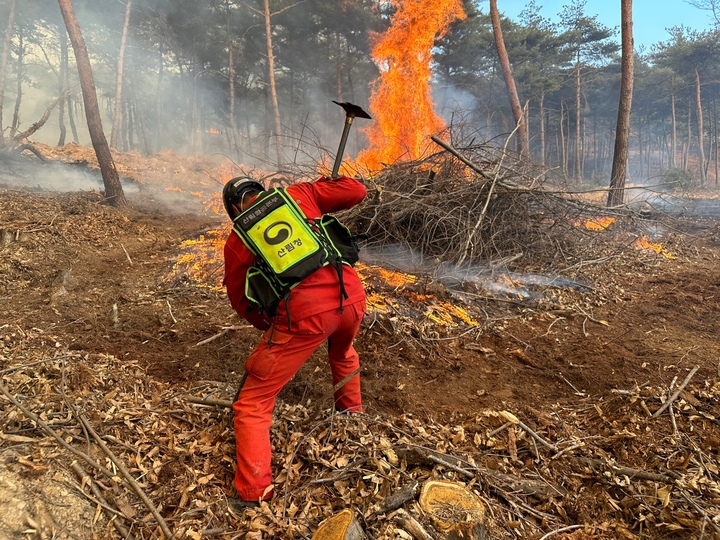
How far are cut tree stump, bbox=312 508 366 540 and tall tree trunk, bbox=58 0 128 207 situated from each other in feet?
33.4

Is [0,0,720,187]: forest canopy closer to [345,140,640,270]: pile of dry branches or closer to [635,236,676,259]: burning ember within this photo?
[635,236,676,259]: burning ember

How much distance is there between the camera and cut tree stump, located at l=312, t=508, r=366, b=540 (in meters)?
1.77

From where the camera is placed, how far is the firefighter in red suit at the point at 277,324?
7.38 feet

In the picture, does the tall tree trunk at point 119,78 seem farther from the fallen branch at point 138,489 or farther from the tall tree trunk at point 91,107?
the fallen branch at point 138,489

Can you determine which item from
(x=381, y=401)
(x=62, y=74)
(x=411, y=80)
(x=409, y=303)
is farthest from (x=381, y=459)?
(x=62, y=74)

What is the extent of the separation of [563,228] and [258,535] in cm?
737

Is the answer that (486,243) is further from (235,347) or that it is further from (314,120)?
(314,120)

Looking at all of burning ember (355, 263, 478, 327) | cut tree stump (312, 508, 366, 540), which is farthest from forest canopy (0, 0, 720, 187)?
cut tree stump (312, 508, 366, 540)

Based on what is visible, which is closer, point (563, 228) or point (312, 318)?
point (312, 318)

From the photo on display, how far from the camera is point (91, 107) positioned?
30.9 ft

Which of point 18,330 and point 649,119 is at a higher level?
point 649,119

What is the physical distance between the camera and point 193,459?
2381 mm

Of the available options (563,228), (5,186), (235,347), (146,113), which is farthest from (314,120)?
(235,347)

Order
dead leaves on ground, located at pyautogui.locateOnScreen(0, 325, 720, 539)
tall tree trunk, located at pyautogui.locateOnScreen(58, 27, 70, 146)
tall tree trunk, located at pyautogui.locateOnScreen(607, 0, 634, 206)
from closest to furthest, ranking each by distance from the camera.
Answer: dead leaves on ground, located at pyautogui.locateOnScreen(0, 325, 720, 539), tall tree trunk, located at pyautogui.locateOnScreen(607, 0, 634, 206), tall tree trunk, located at pyautogui.locateOnScreen(58, 27, 70, 146)
